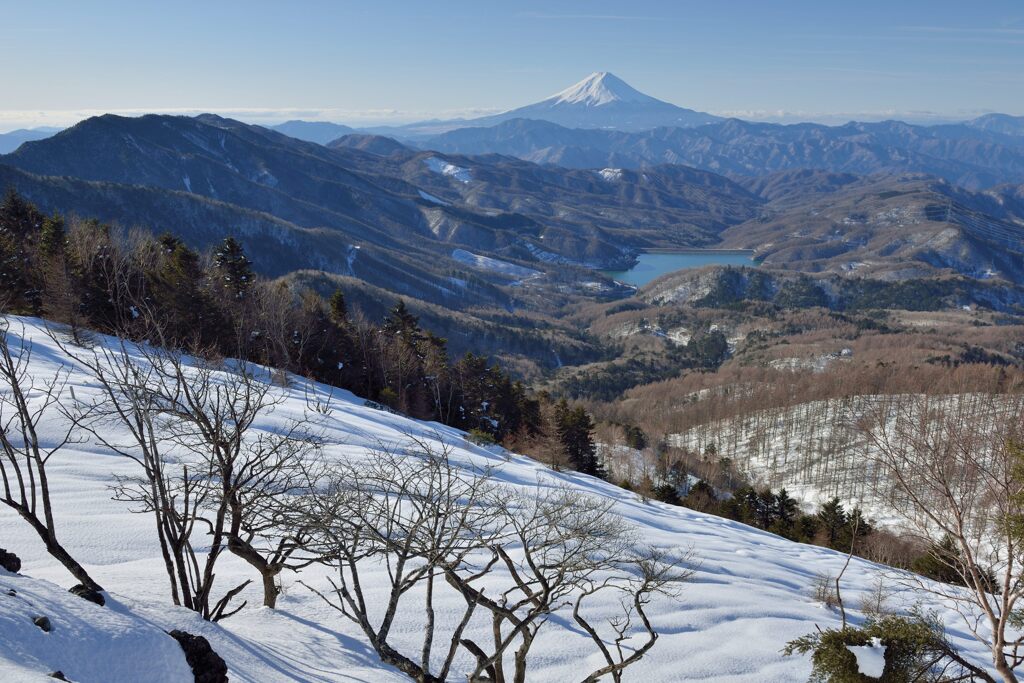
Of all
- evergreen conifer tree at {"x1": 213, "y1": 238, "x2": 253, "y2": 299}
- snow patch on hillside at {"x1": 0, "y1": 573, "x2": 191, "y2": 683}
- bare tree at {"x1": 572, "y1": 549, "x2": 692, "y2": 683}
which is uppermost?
evergreen conifer tree at {"x1": 213, "y1": 238, "x2": 253, "y2": 299}

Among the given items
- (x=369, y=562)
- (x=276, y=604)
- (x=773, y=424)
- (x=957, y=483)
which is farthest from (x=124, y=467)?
(x=773, y=424)

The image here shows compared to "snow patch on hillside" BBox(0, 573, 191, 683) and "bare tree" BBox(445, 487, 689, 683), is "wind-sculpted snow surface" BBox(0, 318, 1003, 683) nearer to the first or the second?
"snow patch on hillside" BBox(0, 573, 191, 683)

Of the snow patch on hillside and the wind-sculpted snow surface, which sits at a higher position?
the snow patch on hillside

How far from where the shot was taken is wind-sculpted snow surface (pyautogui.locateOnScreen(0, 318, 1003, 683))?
611cm

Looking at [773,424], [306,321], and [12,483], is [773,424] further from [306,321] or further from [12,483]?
[12,483]

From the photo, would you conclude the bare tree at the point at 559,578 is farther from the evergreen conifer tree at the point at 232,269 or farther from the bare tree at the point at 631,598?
the evergreen conifer tree at the point at 232,269

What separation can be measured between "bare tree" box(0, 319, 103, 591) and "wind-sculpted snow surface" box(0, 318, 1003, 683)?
26.0 inches

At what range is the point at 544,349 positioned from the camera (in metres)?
176

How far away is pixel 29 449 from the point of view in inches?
536

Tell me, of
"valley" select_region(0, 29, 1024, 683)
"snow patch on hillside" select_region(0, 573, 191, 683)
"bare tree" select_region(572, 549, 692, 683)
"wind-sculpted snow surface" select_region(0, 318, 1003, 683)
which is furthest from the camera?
"bare tree" select_region(572, 549, 692, 683)

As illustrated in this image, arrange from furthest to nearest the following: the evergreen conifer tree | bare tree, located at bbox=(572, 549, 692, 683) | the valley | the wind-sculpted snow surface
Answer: the evergreen conifer tree → bare tree, located at bbox=(572, 549, 692, 683) → the valley → the wind-sculpted snow surface

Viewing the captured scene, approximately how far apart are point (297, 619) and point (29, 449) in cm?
878

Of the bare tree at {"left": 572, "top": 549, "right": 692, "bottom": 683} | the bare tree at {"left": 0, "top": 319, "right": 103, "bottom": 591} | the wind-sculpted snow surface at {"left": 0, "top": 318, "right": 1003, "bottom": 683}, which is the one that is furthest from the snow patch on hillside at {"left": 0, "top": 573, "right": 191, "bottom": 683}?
the bare tree at {"left": 572, "top": 549, "right": 692, "bottom": 683}

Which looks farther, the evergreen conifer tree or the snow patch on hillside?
the evergreen conifer tree
